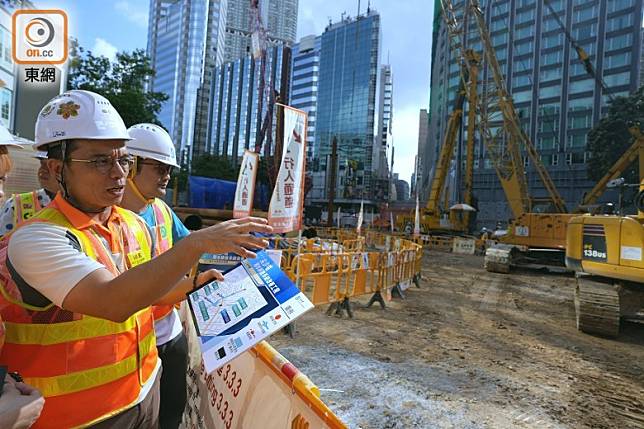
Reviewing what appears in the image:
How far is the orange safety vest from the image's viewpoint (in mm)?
1331

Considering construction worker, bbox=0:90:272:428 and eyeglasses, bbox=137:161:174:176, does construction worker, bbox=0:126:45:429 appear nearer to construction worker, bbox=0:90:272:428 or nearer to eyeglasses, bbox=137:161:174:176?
construction worker, bbox=0:90:272:428

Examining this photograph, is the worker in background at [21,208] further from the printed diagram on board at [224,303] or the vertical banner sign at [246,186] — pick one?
the vertical banner sign at [246,186]

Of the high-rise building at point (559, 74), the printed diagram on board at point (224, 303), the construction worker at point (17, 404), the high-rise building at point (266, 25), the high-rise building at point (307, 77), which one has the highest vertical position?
the high-rise building at point (266, 25)

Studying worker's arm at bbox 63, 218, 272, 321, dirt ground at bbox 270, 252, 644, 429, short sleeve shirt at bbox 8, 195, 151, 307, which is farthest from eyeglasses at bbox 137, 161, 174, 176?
dirt ground at bbox 270, 252, 644, 429

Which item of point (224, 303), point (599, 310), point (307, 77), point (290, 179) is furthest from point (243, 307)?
point (307, 77)

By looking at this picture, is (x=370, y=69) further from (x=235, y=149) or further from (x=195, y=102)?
(x=195, y=102)

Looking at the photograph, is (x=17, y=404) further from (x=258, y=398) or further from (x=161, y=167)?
(x=161, y=167)

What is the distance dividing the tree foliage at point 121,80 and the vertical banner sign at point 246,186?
12937mm

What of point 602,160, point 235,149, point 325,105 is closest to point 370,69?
point 325,105

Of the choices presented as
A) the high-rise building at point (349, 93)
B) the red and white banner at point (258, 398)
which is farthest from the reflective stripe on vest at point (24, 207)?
the high-rise building at point (349, 93)

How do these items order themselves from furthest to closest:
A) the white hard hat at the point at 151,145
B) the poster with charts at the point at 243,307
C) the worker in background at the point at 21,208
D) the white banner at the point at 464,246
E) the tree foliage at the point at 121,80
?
the white banner at the point at 464,246
the tree foliage at the point at 121,80
the worker in background at the point at 21,208
the white hard hat at the point at 151,145
the poster with charts at the point at 243,307

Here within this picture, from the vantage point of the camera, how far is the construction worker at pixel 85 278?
1.18m

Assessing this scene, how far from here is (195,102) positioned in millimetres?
130375

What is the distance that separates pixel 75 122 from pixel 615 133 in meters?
47.9
